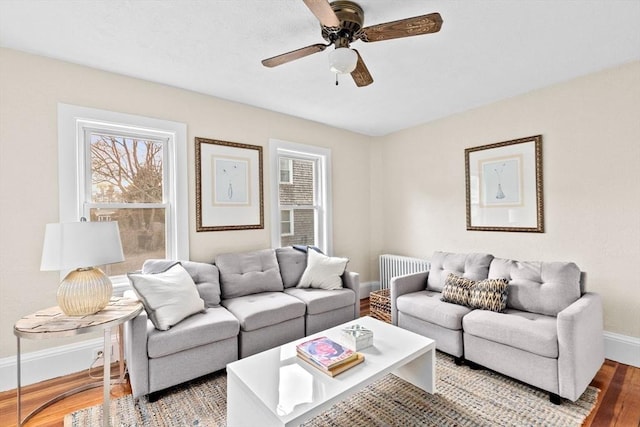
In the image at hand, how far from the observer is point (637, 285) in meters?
2.54

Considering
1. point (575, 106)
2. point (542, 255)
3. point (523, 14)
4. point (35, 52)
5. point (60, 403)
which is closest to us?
point (523, 14)

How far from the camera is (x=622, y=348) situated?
8.45 ft

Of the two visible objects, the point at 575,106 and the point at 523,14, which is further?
the point at 575,106

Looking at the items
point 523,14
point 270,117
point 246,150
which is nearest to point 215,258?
point 246,150

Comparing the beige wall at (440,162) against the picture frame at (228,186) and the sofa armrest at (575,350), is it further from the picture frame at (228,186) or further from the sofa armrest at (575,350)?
the sofa armrest at (575,350)

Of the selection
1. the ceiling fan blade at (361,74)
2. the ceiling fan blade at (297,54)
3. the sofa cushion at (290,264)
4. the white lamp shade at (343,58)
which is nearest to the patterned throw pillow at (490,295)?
the sofa cushion at (290,264)

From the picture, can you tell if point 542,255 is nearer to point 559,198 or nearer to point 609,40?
point 559,198

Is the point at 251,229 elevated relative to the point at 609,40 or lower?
lower

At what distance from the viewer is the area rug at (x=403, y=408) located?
189 centimetres

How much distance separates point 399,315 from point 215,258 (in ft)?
6.62

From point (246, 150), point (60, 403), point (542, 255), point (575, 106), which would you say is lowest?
point (60, 403)

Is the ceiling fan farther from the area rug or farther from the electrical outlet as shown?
the electrical outlet

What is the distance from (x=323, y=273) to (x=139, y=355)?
1.84m

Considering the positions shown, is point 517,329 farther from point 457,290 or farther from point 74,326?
point 74,326
